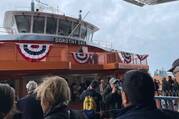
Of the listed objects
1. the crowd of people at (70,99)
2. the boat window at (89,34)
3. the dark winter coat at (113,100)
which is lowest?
the dark winter coat at (113,100)

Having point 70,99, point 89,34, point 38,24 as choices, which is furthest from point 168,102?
point 89,34

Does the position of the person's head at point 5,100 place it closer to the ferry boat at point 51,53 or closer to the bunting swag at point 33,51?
the ferry boat at point 51,53

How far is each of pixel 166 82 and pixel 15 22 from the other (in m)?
9.50

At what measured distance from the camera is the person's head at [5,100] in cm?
307

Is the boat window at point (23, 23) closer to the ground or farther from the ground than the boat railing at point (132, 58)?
farther from the ground

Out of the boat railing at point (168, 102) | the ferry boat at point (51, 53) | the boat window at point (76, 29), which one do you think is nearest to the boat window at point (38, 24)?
the ferry boat at point (51, 53)

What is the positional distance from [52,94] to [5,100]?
479 mm

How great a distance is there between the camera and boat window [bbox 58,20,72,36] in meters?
25.1

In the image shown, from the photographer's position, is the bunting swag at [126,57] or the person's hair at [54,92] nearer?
the person's hair at [54,92]

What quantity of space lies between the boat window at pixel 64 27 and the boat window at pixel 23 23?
188cm

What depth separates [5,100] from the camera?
3.08 m

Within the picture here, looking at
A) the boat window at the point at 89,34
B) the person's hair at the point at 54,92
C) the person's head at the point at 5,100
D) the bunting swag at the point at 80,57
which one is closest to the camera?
the person's head at the point at 5,100

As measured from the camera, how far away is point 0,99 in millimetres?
3059

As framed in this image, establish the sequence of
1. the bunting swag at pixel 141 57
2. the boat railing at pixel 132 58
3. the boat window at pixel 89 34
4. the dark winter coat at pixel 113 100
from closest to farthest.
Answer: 1. the dark winter coat at pixel 113 100
2. the boat railing at pixel 132 58
3. the bunting swag at pixel 141 57
4. the boat window at pixel 89 34
